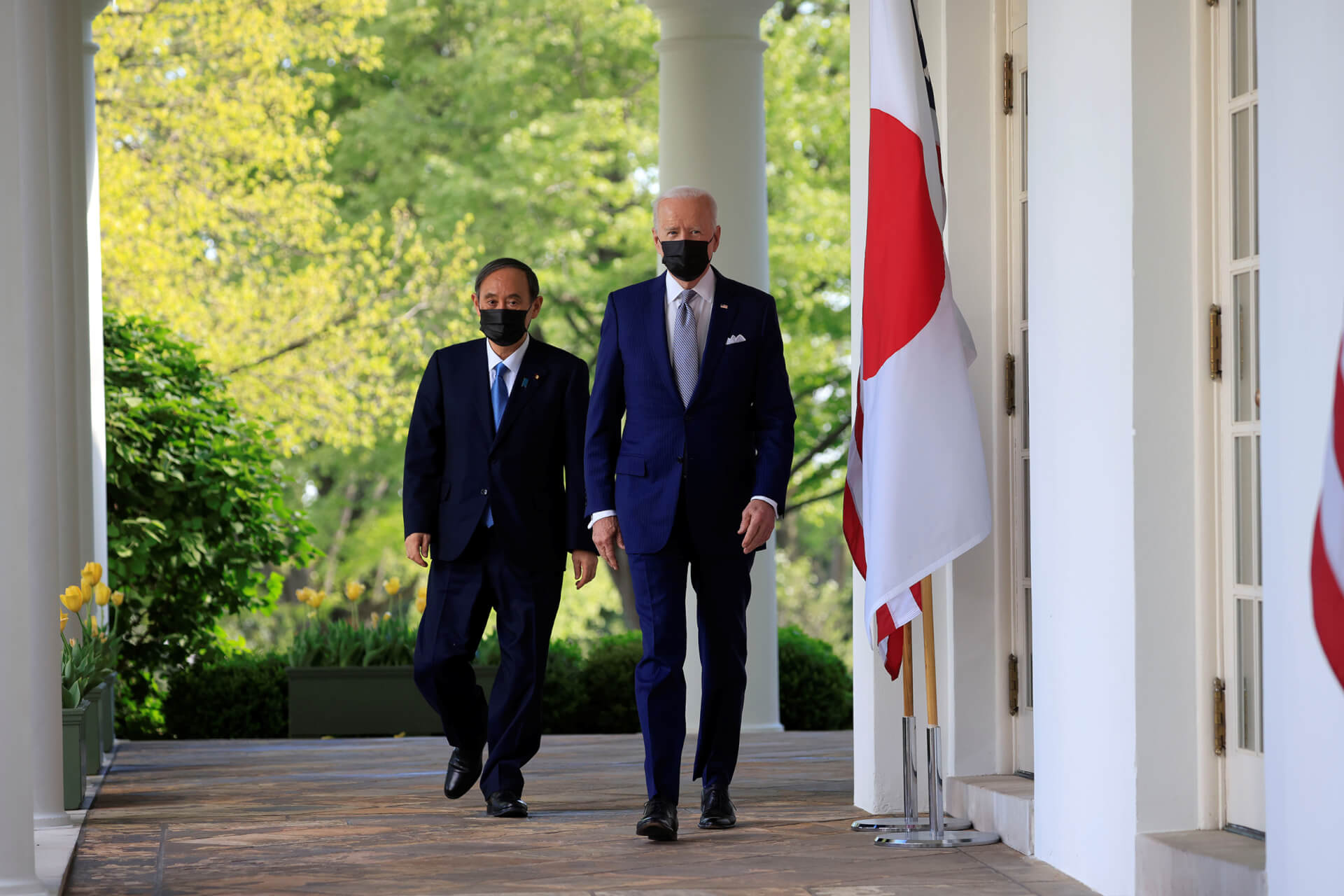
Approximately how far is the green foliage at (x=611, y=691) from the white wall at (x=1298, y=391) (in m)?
6.12

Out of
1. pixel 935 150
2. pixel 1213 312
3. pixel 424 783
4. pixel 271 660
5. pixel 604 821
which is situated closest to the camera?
pixel 1213 312

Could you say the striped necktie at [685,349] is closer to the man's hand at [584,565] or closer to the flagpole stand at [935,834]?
the man's hand at [584,565]

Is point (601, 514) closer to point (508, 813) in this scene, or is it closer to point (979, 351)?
point (508, 813)

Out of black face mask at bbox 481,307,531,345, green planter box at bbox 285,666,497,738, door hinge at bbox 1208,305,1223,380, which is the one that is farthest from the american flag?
green planter box at bbox 285,666,497,738

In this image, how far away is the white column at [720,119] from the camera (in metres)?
8.52

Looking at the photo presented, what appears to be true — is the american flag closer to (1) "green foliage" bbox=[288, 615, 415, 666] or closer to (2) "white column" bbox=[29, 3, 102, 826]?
(2) "white column" bbox=[29, 3, 102, 826]

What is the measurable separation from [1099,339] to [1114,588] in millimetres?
654

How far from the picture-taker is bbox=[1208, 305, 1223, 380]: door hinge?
403 cm

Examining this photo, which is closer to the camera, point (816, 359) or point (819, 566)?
point (816, 359)

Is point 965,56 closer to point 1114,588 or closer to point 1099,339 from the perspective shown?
point 1099,339

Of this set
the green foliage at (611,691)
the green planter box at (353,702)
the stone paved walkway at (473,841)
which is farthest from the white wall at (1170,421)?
the green foliage at (611,691)

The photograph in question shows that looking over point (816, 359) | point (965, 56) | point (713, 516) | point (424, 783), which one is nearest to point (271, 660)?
point (424, 783)

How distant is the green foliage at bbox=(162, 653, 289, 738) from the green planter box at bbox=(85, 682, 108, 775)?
6.75 feet

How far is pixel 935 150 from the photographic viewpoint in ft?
15.7
